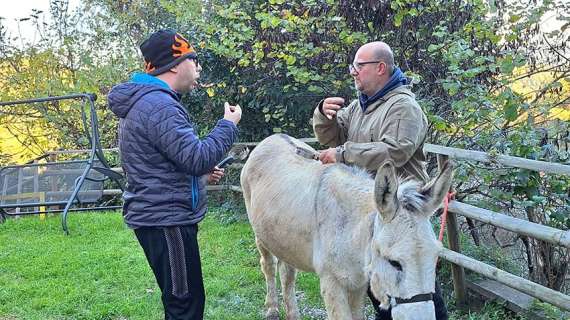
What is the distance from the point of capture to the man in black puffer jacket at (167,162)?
2.60 m

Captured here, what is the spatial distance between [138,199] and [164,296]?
490mm

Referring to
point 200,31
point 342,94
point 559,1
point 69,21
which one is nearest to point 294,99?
point 342,94

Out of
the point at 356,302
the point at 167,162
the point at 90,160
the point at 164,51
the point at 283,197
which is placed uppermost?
the point at 164,51

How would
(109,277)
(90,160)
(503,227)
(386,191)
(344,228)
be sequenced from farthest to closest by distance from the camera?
(90,160) → (109,277) → (503,227) → (344,228) → (386,191)

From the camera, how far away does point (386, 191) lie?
259 cm

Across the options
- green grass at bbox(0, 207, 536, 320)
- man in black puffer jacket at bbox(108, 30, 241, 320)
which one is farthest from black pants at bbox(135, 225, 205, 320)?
green grass at bbox(0, 207, 536, 320)

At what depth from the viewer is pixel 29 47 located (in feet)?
37.0

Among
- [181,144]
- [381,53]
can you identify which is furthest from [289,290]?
[181,144]

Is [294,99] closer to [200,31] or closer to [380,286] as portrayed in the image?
[200,31]

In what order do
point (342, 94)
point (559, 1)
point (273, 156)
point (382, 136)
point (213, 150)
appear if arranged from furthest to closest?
point (342, 94) → point (273, 156) → point (559, 1) → point (382, 136) → point (213, 150)

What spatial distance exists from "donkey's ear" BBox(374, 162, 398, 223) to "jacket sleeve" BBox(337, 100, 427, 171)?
63 cm

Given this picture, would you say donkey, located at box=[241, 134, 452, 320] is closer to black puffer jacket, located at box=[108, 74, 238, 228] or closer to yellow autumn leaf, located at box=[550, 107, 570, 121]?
black puffer jacket, located at box=[108, 74, 238, 228]

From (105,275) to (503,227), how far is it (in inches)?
161

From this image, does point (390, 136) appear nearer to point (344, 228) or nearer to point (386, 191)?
point (344, 228)
